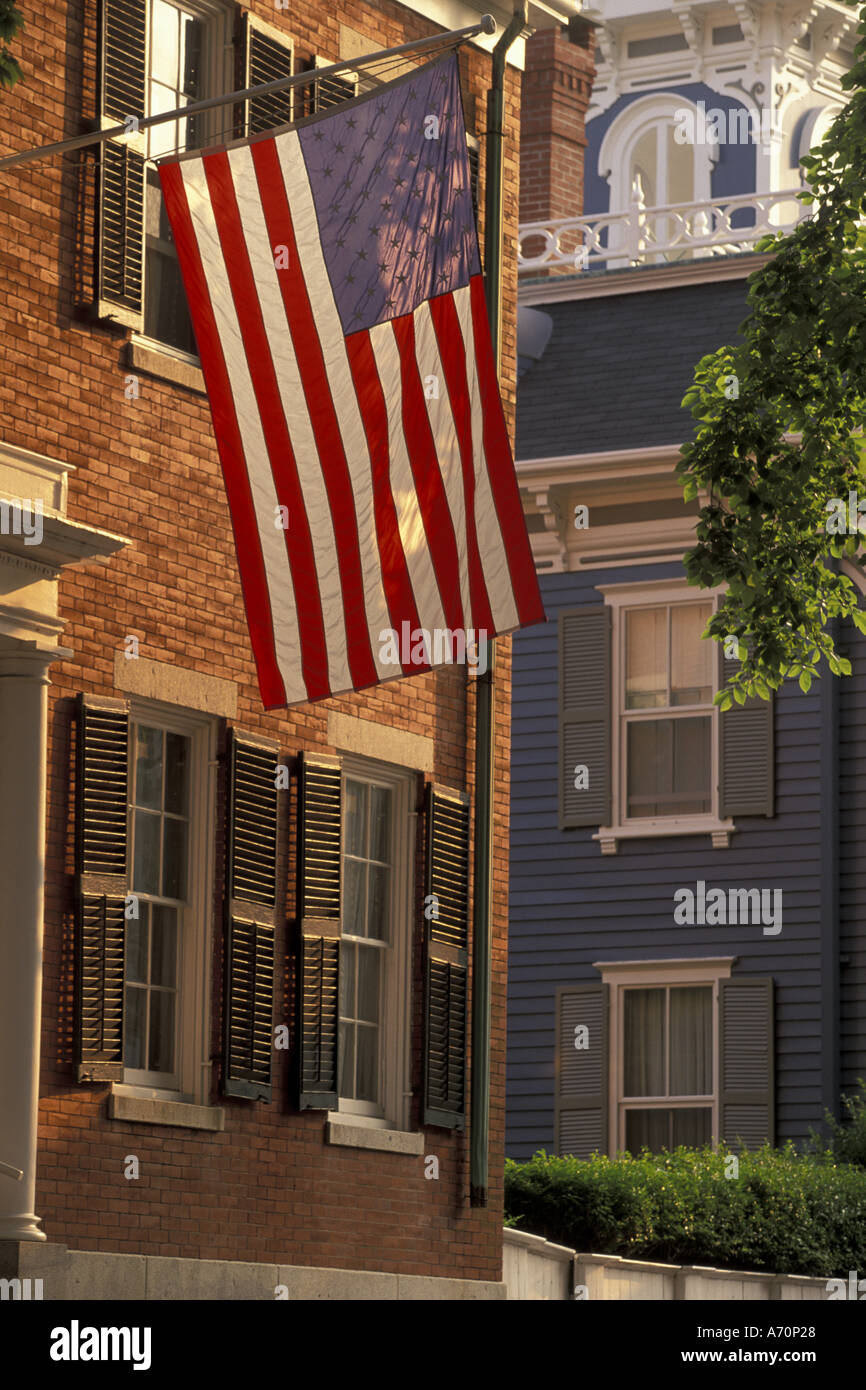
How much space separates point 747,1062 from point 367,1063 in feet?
25.9

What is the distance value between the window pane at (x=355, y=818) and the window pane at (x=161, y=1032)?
6.87 ft

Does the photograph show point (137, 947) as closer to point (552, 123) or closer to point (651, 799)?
point (651, 799)

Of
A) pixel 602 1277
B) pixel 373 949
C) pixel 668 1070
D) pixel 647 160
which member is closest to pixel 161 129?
pixel 373 949

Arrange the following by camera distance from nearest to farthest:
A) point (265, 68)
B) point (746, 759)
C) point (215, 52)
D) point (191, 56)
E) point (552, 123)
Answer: point (191, 56) < point (215, 52) < point (265, 68) < point (746, 759) < point (552, 123)

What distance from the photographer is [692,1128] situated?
24.8m

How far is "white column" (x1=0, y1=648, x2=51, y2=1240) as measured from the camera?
1390cm

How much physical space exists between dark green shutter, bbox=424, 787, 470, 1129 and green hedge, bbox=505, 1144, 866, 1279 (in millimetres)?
2795

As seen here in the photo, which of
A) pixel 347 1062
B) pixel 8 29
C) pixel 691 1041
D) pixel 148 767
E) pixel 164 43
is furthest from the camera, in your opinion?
pixel 691 1041

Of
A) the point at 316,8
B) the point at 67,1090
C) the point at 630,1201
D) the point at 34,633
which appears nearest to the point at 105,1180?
the point at 67,1090

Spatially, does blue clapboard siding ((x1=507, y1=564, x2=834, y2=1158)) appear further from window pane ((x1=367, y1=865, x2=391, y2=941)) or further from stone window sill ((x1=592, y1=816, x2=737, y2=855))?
window pane ((x1=367, y1=865, x2=391, y2=941))

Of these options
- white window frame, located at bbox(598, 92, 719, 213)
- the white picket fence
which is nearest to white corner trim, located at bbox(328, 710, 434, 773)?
the white picket fence

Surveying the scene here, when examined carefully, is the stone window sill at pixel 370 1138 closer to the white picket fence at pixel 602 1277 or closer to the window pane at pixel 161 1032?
the window pane at pixel 161 1032
